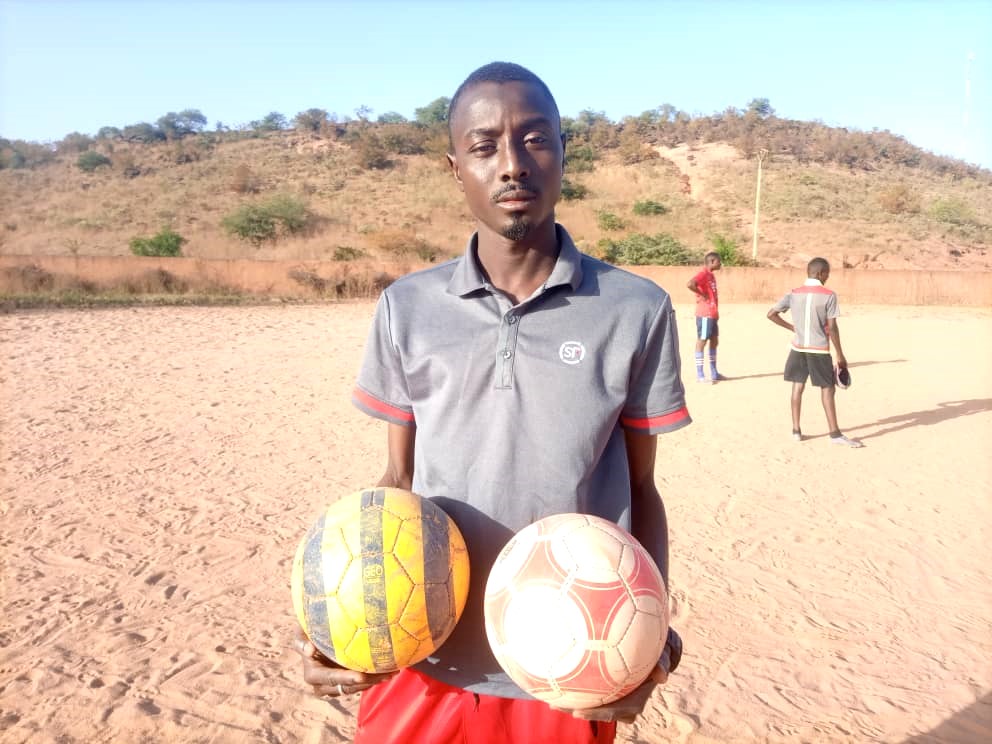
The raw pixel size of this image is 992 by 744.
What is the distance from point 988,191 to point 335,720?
200ft

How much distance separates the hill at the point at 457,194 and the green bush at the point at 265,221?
118mm

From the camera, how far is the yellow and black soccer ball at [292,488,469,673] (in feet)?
5.60

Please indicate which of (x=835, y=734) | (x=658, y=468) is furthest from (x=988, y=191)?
(x=835, y=734)

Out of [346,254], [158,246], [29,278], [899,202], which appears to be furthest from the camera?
[899,202]

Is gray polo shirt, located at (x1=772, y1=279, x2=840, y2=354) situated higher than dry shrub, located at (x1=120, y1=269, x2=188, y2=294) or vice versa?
gray polo shirt, located at (x1=772, y1=279, x2=840, y2=354)

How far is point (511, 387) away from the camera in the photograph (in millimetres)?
1739

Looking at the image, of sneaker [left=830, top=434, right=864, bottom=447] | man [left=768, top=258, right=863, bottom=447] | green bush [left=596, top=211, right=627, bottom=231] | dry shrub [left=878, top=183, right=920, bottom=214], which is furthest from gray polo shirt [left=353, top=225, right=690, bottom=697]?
dry shrub [left=878, top=183, right=920, bottom=214]

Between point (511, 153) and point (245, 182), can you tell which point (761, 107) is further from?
point (511, 153)

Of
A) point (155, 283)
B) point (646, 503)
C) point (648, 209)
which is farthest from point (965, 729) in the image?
point (648, 209)

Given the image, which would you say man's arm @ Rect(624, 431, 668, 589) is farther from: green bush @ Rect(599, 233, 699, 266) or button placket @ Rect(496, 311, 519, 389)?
green bush @ Rect(599, 233, 699, 266)

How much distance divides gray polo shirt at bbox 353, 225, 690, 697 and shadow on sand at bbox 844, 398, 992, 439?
7.70 metres

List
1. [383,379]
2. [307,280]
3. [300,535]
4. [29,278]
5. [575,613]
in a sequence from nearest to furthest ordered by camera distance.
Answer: [575,613] < [383,379] < [300,535] < [29,278] < [307,280]

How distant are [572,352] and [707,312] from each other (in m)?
9.49

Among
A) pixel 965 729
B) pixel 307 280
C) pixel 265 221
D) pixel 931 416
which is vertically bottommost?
pixel 931 416
